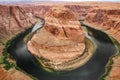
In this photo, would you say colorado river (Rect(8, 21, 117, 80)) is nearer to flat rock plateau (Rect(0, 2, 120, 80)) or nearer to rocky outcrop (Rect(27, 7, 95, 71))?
rocky outcrop (Rect(27, 7, 95, 71))

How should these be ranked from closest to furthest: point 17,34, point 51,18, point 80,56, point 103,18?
point 80,56 → point 51,18 → point 17,34 → point 103,18

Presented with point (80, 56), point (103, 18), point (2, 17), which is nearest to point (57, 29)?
point (80, 56)

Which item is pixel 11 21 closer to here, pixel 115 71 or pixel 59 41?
pixel 59 41

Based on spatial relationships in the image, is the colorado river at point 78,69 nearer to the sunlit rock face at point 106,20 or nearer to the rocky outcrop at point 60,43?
the rocky outcrop at point 60,43

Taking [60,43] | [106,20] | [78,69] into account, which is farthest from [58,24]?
[106,20]

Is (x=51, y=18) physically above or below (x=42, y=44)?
above

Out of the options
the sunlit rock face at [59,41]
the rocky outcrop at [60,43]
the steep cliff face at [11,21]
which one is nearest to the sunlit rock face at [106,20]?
the sunlit rock face at [59,41]

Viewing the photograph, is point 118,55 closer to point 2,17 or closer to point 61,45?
point 61,45
